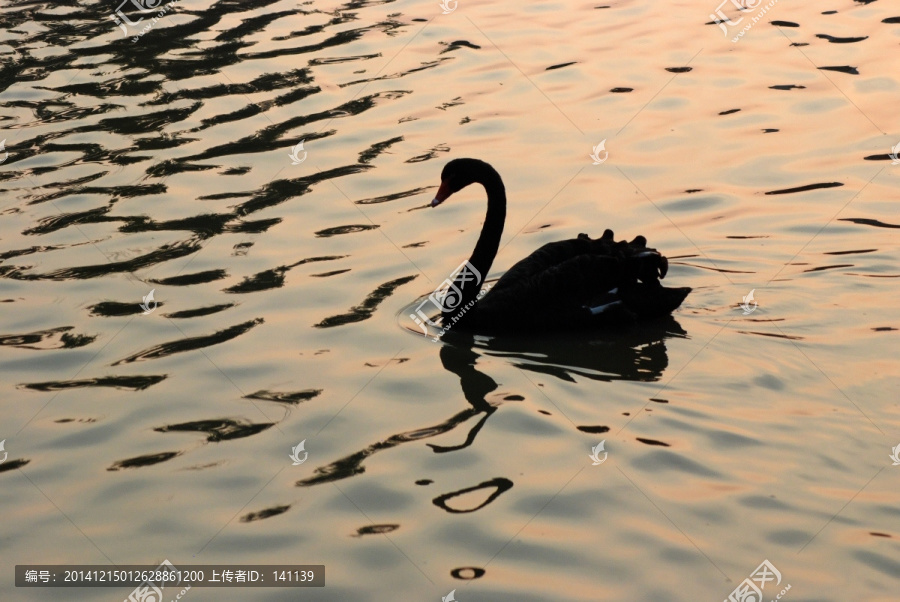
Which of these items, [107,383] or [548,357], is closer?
[107,383]

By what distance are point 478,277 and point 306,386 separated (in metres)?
1.64

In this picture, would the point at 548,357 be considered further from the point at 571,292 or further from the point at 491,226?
→ the point at 491,226

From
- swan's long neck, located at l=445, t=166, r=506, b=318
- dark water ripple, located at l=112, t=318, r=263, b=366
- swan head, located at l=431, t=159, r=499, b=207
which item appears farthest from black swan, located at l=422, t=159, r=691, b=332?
dark water ripple, located at l=112, t=318, r=263, b=366

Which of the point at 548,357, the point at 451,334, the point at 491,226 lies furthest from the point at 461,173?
the point at 548,357

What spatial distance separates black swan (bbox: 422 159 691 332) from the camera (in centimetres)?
789

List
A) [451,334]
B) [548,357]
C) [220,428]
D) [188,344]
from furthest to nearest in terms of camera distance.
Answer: [451,334] → [188,344] → [548,357] → [220,428]

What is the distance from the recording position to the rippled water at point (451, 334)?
559 centimetres

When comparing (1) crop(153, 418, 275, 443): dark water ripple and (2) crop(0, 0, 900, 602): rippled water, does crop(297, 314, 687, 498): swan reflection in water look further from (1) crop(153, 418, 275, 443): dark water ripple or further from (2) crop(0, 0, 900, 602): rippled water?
(1) crop(153, 418, 275, 443): dark water ripple

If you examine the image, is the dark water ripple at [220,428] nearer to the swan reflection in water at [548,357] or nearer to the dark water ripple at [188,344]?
the swan reflection in water at [548,357]

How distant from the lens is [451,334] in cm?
806

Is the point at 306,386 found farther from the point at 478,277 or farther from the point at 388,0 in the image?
the point at 388,0

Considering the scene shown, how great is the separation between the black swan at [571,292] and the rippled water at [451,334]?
0.66ft

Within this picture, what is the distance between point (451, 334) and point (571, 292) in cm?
90

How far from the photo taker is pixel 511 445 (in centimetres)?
647
